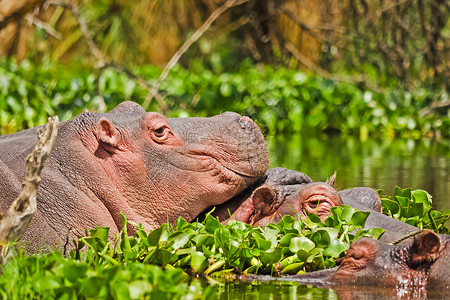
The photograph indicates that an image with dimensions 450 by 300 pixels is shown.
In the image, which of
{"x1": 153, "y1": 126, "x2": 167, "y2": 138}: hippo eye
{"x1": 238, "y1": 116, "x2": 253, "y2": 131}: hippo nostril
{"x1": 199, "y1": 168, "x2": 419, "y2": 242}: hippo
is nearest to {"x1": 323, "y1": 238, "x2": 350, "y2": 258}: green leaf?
{"x1": 199, "y1": 168, "x2": 419, "y2": 242}: hippo

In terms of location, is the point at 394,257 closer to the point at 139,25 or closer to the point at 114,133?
the point at 114,133

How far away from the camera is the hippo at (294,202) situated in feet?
15.0

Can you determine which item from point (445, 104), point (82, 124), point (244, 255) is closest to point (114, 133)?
point (82, 124)

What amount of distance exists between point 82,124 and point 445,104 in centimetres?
966

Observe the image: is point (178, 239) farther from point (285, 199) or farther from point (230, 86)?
point (230, 86)

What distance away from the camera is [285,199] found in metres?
4.77

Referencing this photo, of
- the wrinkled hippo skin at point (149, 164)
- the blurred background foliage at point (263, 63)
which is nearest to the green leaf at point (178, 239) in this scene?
the wrinkled hippo skin at point (149, 164)

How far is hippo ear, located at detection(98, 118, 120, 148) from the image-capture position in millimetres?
4582

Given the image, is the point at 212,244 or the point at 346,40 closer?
the point at 212,244

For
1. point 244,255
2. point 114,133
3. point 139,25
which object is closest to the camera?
point 244,255

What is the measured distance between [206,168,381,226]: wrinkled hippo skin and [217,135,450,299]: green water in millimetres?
669

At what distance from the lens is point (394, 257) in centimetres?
391

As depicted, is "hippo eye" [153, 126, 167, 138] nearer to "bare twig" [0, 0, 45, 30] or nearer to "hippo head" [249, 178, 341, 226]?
"hippo head" [249, 178, 341, 226]

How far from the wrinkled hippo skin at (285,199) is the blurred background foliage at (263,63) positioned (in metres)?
4.53
